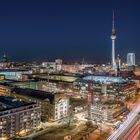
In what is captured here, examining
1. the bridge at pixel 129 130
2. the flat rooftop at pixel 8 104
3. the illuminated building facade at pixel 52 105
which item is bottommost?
the bridge at pixel 129 130

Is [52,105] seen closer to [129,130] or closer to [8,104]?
[8,104]

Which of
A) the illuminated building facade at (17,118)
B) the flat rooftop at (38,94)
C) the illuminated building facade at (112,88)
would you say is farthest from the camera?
the illuminated building facade at (112,88)

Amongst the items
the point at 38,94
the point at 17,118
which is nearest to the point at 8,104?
the point at 17,118

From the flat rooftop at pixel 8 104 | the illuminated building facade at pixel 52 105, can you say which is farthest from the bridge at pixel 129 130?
the flat rooftop at pixel 8 104

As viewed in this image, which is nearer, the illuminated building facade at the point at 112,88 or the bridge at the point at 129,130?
the bridge at the point at 129,130

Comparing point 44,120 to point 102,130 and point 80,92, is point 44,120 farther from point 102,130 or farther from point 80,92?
point 80,92

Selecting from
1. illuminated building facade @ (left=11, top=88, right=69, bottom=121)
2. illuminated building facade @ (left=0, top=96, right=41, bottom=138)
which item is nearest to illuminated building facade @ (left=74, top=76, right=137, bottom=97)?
illuminated building facade @ (left=11, top=88, right=69, bottom=121)

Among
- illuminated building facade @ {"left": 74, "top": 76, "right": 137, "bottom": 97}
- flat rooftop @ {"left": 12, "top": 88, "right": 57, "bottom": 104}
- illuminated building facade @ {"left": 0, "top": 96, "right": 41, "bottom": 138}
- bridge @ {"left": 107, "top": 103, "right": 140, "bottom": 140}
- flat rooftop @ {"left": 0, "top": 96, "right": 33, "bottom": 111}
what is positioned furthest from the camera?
illuminated building facade @ {"left": 74, "top": 76, "right": 137, "bottom": 97}

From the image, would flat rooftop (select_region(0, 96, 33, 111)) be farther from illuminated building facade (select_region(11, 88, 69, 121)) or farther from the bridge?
the bridge

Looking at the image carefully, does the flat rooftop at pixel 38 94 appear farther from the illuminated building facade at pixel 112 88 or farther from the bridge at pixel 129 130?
the illuminated building facade at pixel 112 88
